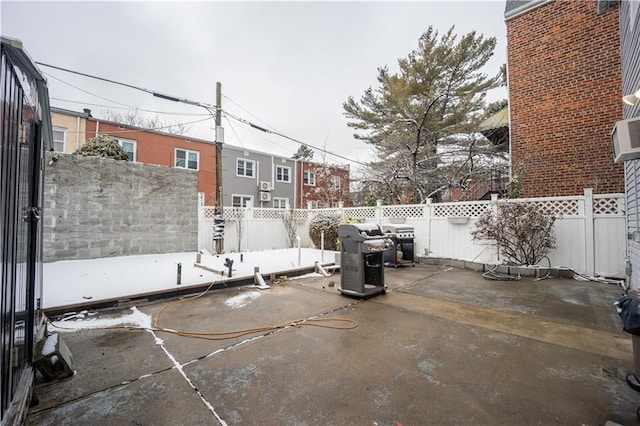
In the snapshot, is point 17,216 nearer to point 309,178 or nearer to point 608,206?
point 608,206

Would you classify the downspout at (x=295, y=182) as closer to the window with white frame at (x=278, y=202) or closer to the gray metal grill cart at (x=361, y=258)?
the window with white frame at (x=278, y=202)

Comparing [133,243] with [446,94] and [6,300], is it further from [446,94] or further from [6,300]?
[446,94]

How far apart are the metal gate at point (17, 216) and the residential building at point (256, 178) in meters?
13.2

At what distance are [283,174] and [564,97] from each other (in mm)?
14605

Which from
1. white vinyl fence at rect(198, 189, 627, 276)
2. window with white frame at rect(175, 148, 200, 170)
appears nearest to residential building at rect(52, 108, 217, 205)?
window with white frame at rect(175, 148, 200, 170)

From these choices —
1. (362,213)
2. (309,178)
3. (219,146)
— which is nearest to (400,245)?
(362,213)

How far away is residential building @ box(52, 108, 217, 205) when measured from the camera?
11.4 metres

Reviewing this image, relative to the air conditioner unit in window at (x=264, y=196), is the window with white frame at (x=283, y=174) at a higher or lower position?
higher

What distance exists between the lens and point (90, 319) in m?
3.52

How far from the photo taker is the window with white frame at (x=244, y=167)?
16406mm

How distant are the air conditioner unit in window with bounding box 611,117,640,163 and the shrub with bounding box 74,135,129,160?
10099 millimetres

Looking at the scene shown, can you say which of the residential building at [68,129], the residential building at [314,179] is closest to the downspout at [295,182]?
the residential building at [314,179]

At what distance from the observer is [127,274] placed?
5.45 meters

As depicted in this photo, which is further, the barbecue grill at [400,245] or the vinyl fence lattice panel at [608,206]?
the barbecue grill at [400,245]
